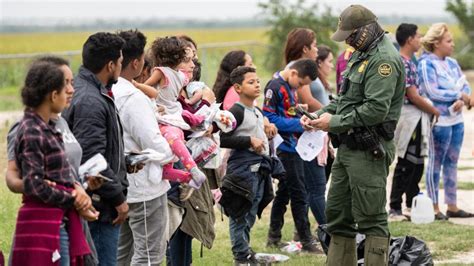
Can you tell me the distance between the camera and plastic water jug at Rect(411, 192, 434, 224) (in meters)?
10.4

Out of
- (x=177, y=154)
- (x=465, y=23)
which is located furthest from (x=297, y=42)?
(x=465, y=23)

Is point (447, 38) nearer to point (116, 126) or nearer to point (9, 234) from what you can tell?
point (9, 234)

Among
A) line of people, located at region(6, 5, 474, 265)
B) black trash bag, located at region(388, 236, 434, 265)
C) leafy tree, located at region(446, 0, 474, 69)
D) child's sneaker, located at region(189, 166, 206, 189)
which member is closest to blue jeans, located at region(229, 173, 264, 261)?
line of people, located at region(6, 5, 474, 265)

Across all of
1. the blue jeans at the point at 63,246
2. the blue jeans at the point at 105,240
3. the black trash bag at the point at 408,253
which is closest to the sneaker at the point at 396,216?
the black trash bag at the point at 408,253

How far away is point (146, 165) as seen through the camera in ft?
21.1

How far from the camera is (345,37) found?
7.30 m

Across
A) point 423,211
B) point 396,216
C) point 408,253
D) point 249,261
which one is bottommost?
point 396,216

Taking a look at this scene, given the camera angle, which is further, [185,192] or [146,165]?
[185,192]

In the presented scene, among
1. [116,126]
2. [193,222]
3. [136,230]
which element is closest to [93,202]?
[116,126]

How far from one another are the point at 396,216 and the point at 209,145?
3.80 metres

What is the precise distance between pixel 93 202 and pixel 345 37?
8.12 ft

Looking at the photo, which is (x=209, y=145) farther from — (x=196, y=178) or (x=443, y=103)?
(x=443, y=103)

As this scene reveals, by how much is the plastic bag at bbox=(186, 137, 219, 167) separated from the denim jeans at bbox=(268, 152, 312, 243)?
1600mm

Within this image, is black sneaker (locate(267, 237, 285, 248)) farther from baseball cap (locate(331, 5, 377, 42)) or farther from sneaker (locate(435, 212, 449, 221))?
baseball cap (locate(331, 5, 377, 42))
